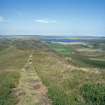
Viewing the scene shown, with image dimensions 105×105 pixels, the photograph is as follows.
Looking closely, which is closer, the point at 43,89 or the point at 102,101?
the point at 102,101

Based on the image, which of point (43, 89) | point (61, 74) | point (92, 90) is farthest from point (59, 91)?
point (61, 74)

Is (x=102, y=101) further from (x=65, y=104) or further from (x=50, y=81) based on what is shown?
(x=50, y=81)

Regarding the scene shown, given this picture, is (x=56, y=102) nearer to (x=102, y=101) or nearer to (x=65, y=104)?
(x=65, y=104)

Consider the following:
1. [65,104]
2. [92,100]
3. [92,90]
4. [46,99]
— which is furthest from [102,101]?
[46,99]

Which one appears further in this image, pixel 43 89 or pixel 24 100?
pixel 43 89

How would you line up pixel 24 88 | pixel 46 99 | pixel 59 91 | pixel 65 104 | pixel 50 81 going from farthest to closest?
1. pixel 50 81
2. pixel 24 88
3. pixel 59 91
4. pixel 46 99
5. pixel 65 104

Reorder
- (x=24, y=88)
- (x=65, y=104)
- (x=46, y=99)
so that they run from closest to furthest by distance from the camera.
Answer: (x=65, y=104)
(x=46, y=99)
(x=24, y=88)

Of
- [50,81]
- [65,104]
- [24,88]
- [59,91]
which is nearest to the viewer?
[65,104]

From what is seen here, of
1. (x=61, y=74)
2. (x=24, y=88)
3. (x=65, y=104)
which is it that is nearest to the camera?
(x=65, y=104)
